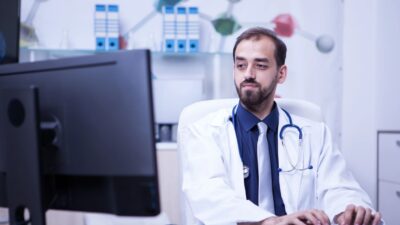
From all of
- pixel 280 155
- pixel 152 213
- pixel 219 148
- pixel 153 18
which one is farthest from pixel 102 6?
pixel 152 213

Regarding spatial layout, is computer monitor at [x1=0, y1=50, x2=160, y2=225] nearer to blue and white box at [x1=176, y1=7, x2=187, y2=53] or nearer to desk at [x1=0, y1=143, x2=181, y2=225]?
desk at [x1=0, y1=143, x2=181, y2=225]

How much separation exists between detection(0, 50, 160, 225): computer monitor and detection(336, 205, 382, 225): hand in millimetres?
722

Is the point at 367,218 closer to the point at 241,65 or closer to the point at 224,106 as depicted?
the point at 224,106

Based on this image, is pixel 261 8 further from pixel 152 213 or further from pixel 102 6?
pixel 152 213

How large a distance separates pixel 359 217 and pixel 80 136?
0.86 m

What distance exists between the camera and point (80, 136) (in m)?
0.69

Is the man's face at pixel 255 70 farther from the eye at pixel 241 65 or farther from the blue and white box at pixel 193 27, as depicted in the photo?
the blue and white box at pixel 193 27

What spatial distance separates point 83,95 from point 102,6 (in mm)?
1895

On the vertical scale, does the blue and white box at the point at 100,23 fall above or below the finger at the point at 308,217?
above

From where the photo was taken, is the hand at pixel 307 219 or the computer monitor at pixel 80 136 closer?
the computer monitor at pixel 80 136

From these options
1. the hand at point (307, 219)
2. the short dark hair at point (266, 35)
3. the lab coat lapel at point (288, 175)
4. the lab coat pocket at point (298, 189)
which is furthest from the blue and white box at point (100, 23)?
the hand at point (307, 219)

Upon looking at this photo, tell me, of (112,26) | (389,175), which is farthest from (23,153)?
(389,175)

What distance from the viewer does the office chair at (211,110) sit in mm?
1363

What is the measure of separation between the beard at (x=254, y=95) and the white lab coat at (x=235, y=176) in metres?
0.08
